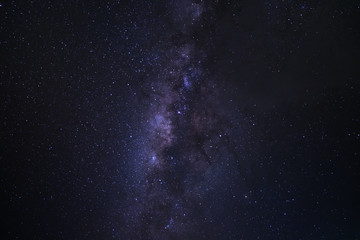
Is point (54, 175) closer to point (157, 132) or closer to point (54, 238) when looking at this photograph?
point (54, 238)

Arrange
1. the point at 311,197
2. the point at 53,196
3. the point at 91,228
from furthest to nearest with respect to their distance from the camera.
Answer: the point at 311,197
the point at 91,228
the point at 53,196

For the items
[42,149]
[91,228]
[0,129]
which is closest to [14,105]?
[0,129]

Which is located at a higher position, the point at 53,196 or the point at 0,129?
the point at 0,129

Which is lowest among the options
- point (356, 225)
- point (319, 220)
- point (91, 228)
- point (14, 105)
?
point (356, 225)

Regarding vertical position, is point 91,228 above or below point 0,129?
below

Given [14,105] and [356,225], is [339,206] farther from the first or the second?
[14,105]

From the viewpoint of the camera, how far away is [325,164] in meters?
4.89

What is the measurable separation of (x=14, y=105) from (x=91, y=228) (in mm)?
2286

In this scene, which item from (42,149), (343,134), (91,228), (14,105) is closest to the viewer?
(14,105)

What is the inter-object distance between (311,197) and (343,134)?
156 centimetres

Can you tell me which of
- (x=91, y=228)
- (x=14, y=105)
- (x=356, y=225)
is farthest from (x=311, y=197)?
(x=14, y=105)

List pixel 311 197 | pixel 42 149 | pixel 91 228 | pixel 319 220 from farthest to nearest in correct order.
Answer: pixel 319 220, pixel 311 197, pixel 91 228, pixel 42 149

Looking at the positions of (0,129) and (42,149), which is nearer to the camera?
(0,129)

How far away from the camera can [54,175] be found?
10.7 ft
